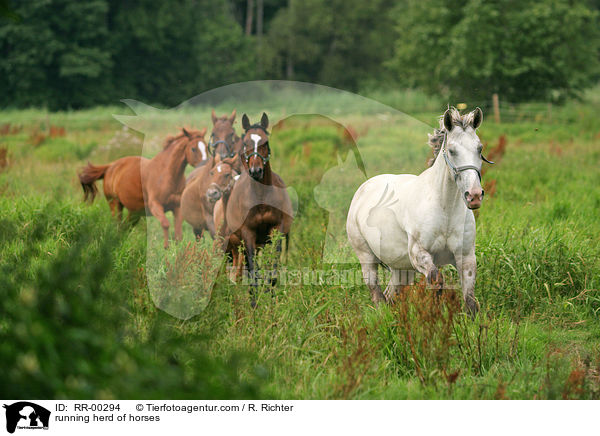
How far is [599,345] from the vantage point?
5371 mm

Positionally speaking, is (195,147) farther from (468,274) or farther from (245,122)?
(468,274)

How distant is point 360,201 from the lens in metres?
6.00

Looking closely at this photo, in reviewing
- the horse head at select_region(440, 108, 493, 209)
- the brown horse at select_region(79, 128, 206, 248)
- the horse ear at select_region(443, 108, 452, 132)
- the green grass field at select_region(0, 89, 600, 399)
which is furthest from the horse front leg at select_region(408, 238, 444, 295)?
the brown horse at select_region(79, 128, 206, 248)

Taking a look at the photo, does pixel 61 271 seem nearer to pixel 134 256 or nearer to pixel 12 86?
pixel 134 256

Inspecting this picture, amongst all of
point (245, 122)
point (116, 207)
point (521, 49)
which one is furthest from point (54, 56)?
→ point (245, 122)

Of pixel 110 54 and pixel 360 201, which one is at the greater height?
pixel 110 54

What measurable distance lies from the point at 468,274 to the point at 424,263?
36 cm

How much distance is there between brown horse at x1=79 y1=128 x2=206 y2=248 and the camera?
26.6ft

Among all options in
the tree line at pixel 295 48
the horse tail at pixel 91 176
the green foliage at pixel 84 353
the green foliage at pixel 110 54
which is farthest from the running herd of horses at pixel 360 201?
the green foliage at pixel 110 54

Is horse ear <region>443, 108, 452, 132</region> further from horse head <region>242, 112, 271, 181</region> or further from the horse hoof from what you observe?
horse head <region>242, 112, 271, 181</region>

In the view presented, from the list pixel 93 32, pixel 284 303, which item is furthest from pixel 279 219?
pixel 93 32

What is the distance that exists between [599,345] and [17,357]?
4650 mm
